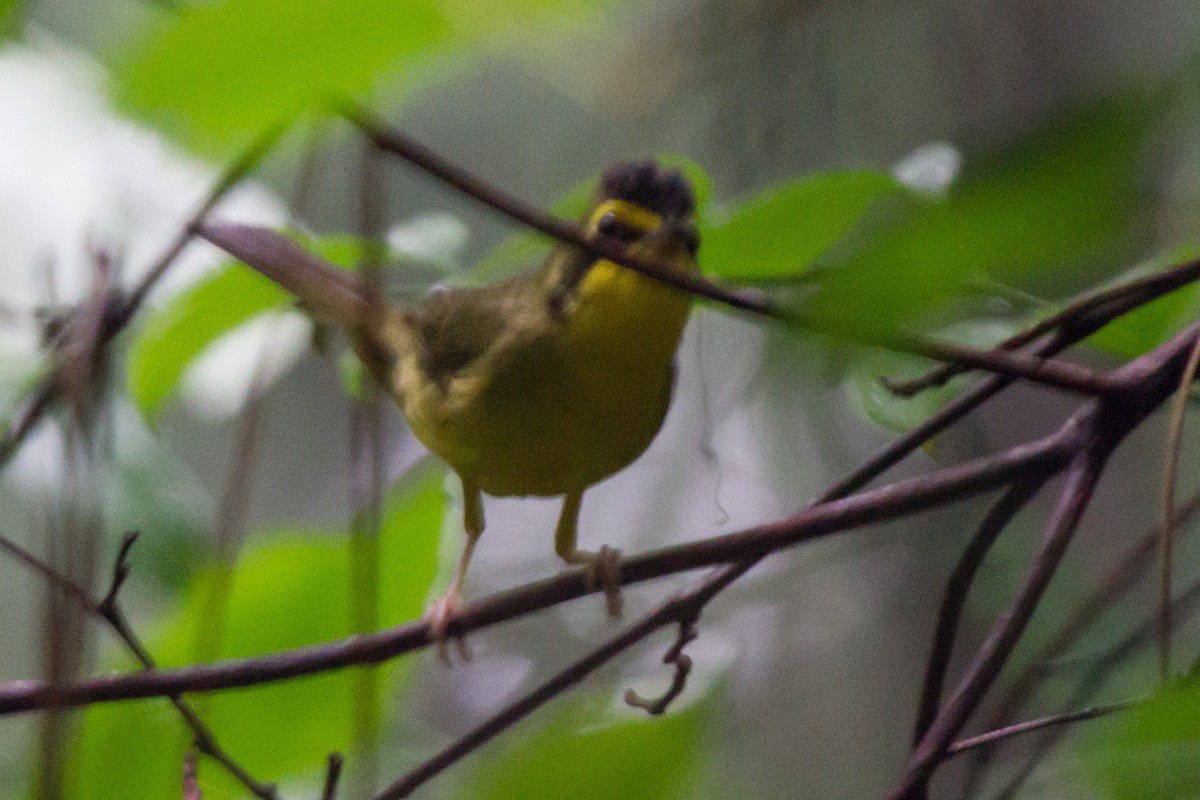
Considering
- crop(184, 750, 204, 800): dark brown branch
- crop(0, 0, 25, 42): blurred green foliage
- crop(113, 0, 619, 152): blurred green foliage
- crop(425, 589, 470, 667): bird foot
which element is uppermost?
crop(0, 0, 25, 42): blurred green foliage

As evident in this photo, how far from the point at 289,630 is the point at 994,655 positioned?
728mm

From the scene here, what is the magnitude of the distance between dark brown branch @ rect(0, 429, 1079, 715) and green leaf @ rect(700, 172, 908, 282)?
0.77ft

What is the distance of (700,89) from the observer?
79.0 inches

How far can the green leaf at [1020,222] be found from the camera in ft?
0.89

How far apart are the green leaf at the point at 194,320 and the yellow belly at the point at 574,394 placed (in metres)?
0.41

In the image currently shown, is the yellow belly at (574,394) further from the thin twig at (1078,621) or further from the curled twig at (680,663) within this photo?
the thin twig at (1078,621)

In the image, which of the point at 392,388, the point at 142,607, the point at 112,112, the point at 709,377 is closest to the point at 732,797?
the point at 112,112

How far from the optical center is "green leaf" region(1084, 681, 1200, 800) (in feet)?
1.34

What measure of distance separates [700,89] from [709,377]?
0.92 metres

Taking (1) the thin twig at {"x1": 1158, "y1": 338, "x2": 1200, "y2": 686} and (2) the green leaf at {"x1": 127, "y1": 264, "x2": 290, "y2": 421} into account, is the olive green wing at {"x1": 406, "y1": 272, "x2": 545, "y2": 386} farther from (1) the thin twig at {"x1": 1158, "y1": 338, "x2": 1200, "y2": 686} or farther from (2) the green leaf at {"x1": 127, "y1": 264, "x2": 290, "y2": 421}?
(1) the thin twig at {"x1": 1158, "y1": 338, "x2": 1200, "y2": 686}

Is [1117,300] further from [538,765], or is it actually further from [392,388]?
[392,388]

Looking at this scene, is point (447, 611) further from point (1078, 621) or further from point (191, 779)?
point (1078, 621)

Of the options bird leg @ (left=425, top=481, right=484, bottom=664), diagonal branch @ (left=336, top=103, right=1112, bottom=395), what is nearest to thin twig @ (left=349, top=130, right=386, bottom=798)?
diagonal branch @ (left=336, top=103, right=1112, bottom=395)

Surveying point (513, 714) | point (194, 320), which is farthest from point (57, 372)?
point (513, 714)
